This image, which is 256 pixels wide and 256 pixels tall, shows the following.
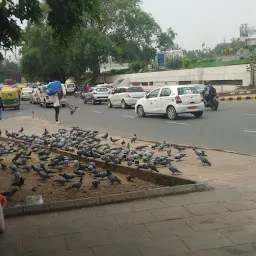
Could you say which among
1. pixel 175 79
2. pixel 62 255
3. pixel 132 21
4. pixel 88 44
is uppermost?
pixel 132 21

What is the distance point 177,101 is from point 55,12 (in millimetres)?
11659

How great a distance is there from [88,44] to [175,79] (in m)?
11.8

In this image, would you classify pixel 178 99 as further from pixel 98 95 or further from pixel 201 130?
pixel 98 95

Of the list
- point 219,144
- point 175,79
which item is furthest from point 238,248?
point 175,79

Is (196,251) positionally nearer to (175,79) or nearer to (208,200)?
(208,200)

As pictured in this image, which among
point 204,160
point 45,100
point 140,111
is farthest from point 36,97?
point 204,160

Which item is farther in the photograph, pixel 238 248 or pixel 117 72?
pixel 117 72

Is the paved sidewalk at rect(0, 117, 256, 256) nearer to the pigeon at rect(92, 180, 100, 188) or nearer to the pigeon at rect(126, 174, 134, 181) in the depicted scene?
the pigeon at rect(92, 180, 100, 188)

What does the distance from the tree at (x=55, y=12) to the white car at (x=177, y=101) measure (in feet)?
36.2

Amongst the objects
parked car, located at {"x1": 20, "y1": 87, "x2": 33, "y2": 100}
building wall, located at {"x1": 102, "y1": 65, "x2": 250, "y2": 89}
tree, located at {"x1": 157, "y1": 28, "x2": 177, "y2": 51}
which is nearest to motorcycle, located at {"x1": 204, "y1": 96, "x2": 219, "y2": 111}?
building wall, located at {"x1": 102, "y1": 65, "x2": 250, "y2": 89}

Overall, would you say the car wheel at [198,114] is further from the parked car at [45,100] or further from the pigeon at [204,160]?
the parked car at [45,100]

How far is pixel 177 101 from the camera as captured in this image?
1616 cm

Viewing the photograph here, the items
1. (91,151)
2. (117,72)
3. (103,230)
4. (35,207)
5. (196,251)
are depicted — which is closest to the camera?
(196,251)

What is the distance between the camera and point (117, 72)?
51594 mm
